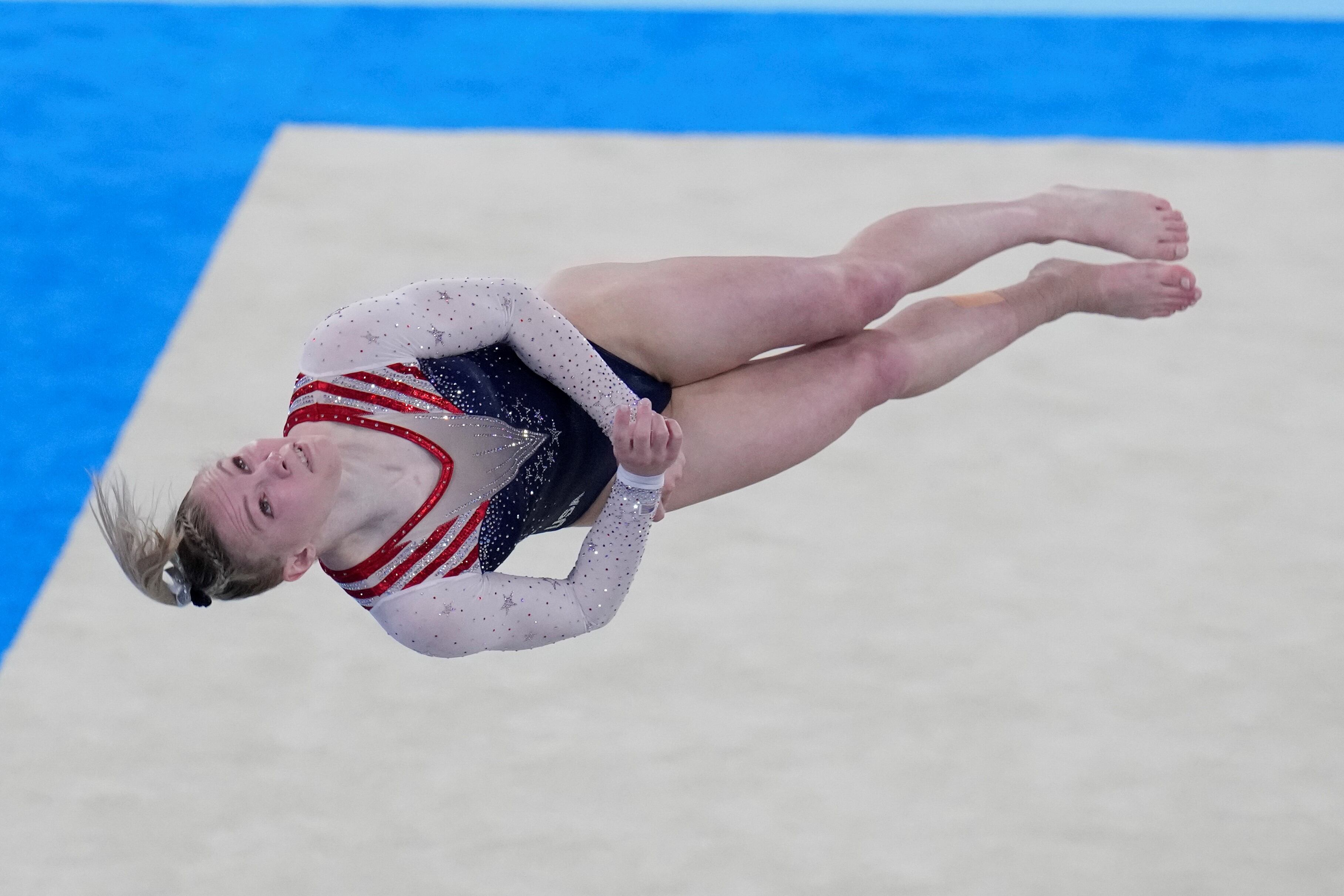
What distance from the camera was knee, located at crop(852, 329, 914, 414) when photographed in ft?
10.1

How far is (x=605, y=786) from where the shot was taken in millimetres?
4332

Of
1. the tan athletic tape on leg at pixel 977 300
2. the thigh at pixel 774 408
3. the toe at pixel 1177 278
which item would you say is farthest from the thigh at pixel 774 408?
the toe at pixel 1177 278

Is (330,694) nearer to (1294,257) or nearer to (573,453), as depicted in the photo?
(573,453)

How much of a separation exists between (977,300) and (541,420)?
3.22 ft

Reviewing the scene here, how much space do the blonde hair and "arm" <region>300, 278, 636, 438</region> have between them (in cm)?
30

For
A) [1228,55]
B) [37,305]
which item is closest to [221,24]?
[37,305]

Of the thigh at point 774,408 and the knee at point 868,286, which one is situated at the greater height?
the knee at point 868,286

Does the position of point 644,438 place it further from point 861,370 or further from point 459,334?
point 861,370

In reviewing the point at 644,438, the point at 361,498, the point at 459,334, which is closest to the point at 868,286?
the point at 644,438

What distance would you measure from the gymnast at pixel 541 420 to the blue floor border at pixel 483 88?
3.21 m

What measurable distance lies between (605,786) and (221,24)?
4431 millimetres

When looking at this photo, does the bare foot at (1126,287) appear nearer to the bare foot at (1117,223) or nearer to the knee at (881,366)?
the bare foot at (1117,223)

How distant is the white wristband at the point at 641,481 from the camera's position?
8.52 ft

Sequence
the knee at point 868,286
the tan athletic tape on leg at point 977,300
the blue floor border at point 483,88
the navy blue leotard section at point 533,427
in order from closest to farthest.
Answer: the navy blue leotard section at point 533,427
the knee at point 868,286
the tan athletic tape on leg at point 977,300
the blue floor border at point 483,88
